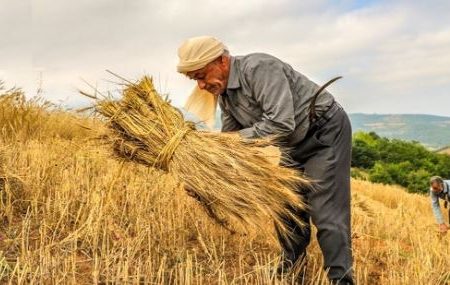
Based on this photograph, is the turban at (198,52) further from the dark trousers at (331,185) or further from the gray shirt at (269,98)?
the dark trousers at (331,185)

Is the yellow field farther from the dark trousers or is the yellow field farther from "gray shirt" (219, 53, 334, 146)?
"gray shirt" (219, 53, 334, 146)

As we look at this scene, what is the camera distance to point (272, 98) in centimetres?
304

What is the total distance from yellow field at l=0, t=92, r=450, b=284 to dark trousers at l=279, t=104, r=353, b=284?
16 centimetres

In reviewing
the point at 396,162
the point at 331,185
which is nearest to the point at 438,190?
the point at 331,185

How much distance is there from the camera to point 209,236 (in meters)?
4.09

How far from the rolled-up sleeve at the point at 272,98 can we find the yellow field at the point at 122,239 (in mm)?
721

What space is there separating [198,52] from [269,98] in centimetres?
45

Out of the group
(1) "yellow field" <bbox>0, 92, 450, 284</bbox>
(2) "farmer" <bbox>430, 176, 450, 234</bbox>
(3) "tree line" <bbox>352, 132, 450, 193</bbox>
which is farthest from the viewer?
(3) "tree line" <bbox>352, 132, 450, 193</bbox>

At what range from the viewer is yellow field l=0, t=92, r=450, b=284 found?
2.96 metres

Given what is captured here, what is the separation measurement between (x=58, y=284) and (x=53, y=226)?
3.71 ft

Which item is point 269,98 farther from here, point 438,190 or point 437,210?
point 438,190

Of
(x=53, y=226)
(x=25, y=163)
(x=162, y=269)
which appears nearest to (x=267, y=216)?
(x=162, y=269)

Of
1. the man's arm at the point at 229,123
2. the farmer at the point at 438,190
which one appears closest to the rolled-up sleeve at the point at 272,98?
the man's arm at the point at 229,123

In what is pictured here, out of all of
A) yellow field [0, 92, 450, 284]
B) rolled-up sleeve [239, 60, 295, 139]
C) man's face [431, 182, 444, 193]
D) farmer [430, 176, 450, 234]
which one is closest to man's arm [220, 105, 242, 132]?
rolled-up sleeve [239, 60, 295, 139]
